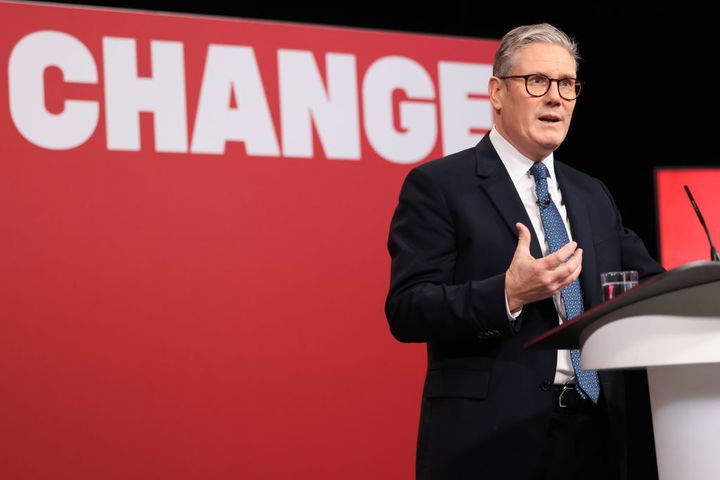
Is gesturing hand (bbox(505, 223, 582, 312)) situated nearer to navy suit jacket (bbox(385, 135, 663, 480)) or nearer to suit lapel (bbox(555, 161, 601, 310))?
navy suit jacket (bbox(385, 135, 663, 480))

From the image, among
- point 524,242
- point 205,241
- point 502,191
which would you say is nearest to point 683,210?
point 205,241

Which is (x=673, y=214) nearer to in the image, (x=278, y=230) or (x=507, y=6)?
(x=507, y=6)

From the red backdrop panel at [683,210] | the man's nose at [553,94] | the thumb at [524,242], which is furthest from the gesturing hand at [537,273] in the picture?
the red backdrop panel at [683,210]

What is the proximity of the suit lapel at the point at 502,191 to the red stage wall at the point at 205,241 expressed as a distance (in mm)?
1691

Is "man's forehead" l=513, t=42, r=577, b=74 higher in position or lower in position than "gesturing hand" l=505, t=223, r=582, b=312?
higher

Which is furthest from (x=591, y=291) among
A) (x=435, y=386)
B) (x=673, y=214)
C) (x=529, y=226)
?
(x=673, y=214)

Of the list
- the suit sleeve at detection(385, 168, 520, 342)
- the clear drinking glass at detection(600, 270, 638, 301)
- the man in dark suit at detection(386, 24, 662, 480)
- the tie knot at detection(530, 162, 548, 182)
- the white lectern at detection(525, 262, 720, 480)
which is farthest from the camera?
the tie knot at detection(530, 162, 548, 182)

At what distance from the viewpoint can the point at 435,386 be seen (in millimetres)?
2156

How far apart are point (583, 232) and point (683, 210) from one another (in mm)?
Answer: 2476

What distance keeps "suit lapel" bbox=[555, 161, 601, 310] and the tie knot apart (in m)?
0.05

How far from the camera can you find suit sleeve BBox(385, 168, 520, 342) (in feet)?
6.43

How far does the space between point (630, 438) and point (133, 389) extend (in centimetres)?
199

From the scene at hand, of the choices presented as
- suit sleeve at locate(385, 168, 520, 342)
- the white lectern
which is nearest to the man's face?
suit sleeve at locate(385, 168, 520, 342)

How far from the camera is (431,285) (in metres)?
2.09
